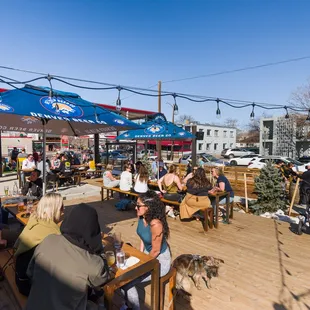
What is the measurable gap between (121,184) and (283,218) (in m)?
4.47

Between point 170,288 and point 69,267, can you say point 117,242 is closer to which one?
point 170,288

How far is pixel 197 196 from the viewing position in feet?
16.5

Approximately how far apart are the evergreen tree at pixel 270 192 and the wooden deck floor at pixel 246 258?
149 cm

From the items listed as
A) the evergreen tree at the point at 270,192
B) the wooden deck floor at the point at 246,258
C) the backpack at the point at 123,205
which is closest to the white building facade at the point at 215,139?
the evergreen tree at the point at 270,192

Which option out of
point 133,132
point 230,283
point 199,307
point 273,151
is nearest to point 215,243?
point 230,283

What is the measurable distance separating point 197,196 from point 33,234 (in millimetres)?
3495

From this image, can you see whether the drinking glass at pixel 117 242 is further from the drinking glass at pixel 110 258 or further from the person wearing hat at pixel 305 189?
the person wearing hat at pixel 305 189

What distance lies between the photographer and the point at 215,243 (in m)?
4.36

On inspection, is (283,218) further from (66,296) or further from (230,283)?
(66,296)

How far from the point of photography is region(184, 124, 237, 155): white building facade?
5078cm

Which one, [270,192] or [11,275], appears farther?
[270,192]

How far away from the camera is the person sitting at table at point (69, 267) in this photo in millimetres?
1554

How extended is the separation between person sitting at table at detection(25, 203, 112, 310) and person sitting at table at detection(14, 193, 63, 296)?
0.50 m

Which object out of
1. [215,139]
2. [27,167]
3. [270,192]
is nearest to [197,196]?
[270,192]
